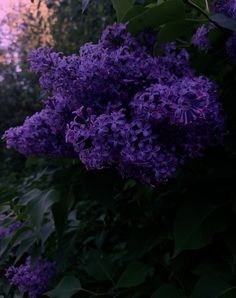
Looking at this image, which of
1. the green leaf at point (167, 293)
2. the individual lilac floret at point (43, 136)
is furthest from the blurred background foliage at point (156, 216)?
the individual lilac floret at point (43, 136)

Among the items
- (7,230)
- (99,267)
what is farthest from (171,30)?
(7,230)

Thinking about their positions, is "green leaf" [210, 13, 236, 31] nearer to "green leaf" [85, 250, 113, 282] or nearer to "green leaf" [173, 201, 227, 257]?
"green leaf" [173, 201, 227, 257]

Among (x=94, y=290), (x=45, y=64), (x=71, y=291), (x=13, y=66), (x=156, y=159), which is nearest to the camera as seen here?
(x=156, y=159)

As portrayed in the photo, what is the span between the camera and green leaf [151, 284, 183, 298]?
4.22 feet

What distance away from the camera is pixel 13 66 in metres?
9.81

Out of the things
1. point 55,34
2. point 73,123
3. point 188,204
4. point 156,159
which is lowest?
point 188,204

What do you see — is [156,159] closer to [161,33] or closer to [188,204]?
[188,204]

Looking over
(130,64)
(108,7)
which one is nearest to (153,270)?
(130,64)

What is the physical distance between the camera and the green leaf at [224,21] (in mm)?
1158

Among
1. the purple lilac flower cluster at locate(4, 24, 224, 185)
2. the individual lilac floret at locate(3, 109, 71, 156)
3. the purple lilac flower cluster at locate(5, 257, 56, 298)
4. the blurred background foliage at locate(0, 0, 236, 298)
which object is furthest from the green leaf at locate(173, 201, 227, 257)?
the purple lilac flower cluster at locate(5, 257, 56, 298)

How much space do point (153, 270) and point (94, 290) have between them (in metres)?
0.25

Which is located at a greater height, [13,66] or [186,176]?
[13,66]

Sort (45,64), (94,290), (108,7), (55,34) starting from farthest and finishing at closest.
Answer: (55,34), (108,7), (94,290), (45,64)

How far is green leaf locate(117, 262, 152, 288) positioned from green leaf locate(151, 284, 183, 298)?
9 cm
